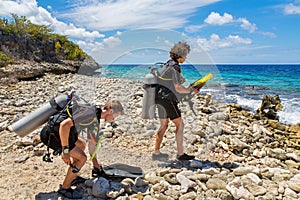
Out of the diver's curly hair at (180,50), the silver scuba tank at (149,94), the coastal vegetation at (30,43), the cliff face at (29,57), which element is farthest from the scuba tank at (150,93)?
the coastal vegetation at (30,43)

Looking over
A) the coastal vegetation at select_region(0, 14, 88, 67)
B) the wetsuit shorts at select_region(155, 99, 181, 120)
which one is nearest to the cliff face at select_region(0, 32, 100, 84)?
the coastal vegetation at select_region(0, 14, 88, 67)

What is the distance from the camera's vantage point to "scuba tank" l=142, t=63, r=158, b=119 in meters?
3.88

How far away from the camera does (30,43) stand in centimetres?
2636

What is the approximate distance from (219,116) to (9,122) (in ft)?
18.5

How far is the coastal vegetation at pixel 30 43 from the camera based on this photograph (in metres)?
23.0

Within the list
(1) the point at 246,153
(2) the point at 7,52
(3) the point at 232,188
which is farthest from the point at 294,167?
(2) the point at 7,52

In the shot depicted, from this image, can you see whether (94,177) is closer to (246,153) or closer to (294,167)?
(246,153)

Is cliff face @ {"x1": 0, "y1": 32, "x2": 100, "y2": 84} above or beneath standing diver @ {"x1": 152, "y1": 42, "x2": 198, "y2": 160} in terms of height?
above

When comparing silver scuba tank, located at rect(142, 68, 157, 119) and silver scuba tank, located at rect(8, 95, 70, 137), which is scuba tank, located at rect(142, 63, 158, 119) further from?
silver scuba tank, located at rect(8, 95, 70, 137)

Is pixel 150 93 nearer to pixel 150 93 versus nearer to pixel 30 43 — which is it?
pixel 150 93

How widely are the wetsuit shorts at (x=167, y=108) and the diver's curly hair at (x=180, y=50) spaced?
0.73 meters

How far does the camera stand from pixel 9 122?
6746 mm

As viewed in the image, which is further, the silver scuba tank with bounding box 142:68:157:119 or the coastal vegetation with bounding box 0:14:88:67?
the coastal vegetation with bounding box 0:14:88:67

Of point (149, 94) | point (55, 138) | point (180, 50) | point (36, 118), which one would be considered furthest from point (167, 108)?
point (36, 118)
